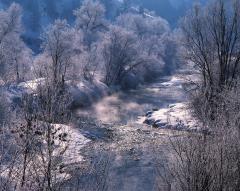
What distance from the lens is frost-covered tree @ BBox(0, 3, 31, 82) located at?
4497 centimetres

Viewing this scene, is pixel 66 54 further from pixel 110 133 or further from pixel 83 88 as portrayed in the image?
pixel 110 133

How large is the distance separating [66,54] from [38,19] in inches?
2605

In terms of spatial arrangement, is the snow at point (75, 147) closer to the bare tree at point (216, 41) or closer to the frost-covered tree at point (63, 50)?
the bare tree at point (216, 41)

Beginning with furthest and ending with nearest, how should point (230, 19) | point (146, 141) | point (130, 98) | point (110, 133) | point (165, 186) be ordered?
1. point (130, 98)
2. point (230, 19)
3. point (110, 133)
4. point (146, 141)
5. point (165, 186)

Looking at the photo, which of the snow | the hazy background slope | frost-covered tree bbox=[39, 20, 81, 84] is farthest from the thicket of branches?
the hazy background slope

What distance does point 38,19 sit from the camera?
112 m

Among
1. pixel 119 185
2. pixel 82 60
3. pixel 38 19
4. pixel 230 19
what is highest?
pixel 38 19

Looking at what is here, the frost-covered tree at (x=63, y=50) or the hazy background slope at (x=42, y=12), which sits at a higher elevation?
the hazy background slope at (x=42, y=12)

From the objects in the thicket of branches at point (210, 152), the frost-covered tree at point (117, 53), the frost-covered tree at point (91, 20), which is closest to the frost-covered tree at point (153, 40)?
the frost-covered tree at point (91, 20)

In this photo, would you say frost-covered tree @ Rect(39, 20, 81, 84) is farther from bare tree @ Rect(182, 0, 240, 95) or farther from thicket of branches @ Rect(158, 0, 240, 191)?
thicket of branches @ Rect(158, 0, 240, 191)

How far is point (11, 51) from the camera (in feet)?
171

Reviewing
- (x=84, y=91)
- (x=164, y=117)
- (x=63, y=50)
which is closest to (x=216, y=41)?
(x=164, y=117)

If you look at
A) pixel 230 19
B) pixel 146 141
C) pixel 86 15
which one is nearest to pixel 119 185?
pixel 146 141

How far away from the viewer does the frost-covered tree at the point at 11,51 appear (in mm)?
44966
